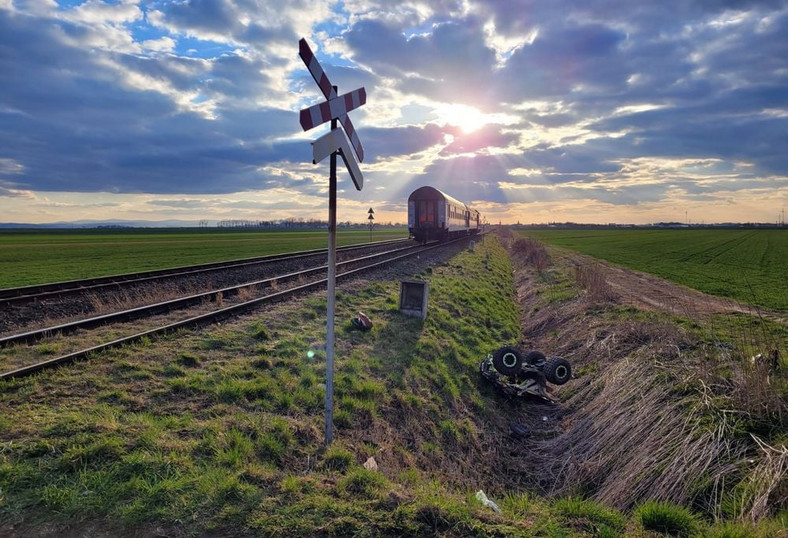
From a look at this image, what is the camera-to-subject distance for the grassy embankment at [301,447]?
3539 mm

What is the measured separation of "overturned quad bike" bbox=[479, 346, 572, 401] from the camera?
8.69m

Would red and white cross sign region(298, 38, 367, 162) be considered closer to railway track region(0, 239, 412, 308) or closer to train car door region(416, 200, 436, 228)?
railway track region(0, 239, 412, 308)

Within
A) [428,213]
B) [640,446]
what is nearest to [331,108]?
[640,446]

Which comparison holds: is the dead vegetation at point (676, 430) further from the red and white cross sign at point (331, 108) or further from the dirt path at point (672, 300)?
the red and white cross sign at point (331, 108)

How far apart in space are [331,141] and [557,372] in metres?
6.64

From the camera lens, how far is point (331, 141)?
435 cm

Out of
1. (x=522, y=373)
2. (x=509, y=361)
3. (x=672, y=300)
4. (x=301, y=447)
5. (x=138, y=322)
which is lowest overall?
(x=522, y=373)

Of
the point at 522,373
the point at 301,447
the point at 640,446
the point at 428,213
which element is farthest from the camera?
the point at 428,213

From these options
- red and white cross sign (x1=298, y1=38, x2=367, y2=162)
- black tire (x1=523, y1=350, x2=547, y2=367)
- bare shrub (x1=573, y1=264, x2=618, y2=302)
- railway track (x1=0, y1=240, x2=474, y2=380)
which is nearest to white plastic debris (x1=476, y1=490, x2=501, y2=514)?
red and white cross sign (x1=298, y1=38, x2=367, y2=162)

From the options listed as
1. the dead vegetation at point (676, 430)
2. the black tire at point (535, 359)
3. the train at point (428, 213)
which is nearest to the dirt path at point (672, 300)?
the dead vegetation at point (676, 430)

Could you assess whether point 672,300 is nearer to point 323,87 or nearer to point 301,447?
point 301,447

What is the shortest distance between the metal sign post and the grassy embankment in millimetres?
1037

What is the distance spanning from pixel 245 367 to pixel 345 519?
3815 mm

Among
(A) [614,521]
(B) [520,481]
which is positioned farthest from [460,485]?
(A) [614,521]
